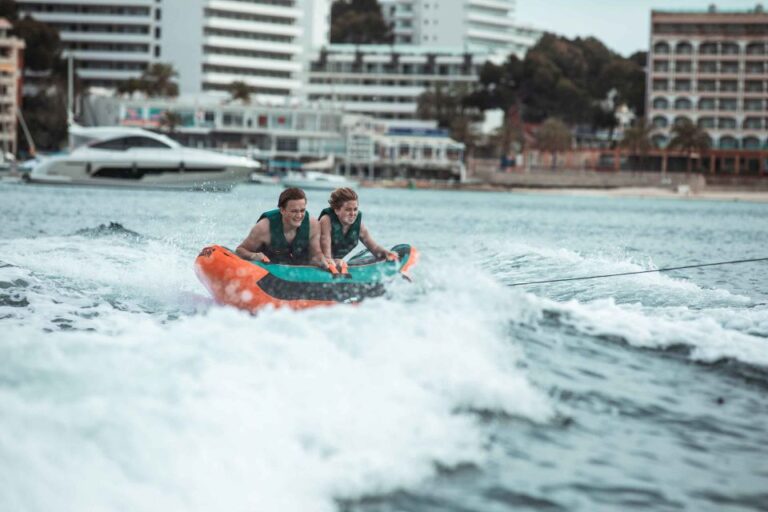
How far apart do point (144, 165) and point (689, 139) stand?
65157 mm

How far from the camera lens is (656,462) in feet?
23.5

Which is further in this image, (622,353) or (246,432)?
(622,353)

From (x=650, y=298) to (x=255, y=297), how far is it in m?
5.56

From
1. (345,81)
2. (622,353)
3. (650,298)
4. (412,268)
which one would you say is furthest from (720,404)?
(345,81)

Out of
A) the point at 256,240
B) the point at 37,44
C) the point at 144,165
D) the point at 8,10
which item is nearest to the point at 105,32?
the point at 8,10

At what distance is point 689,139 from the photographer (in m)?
107

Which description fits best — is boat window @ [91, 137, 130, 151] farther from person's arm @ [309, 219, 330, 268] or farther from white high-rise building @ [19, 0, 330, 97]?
white high-rise building @ [19, 0, 330, 97]

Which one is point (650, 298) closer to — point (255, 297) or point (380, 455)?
point (255, 297)

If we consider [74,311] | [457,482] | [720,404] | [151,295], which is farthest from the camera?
[151,295]

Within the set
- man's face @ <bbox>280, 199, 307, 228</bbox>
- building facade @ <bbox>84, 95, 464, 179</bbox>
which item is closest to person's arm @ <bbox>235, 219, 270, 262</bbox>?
man's face @ <bbox>280, 199, 307, 228</bbox>

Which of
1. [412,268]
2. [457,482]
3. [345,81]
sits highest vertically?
[345,81]

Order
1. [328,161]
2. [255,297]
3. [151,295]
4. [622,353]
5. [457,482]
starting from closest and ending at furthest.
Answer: [457,482] → [622,353] → [255,297] → [151,295] → [328,161]

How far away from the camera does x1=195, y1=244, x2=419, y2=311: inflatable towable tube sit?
1119 centimetres

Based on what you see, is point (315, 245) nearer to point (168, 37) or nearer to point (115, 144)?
point (115, 144)
